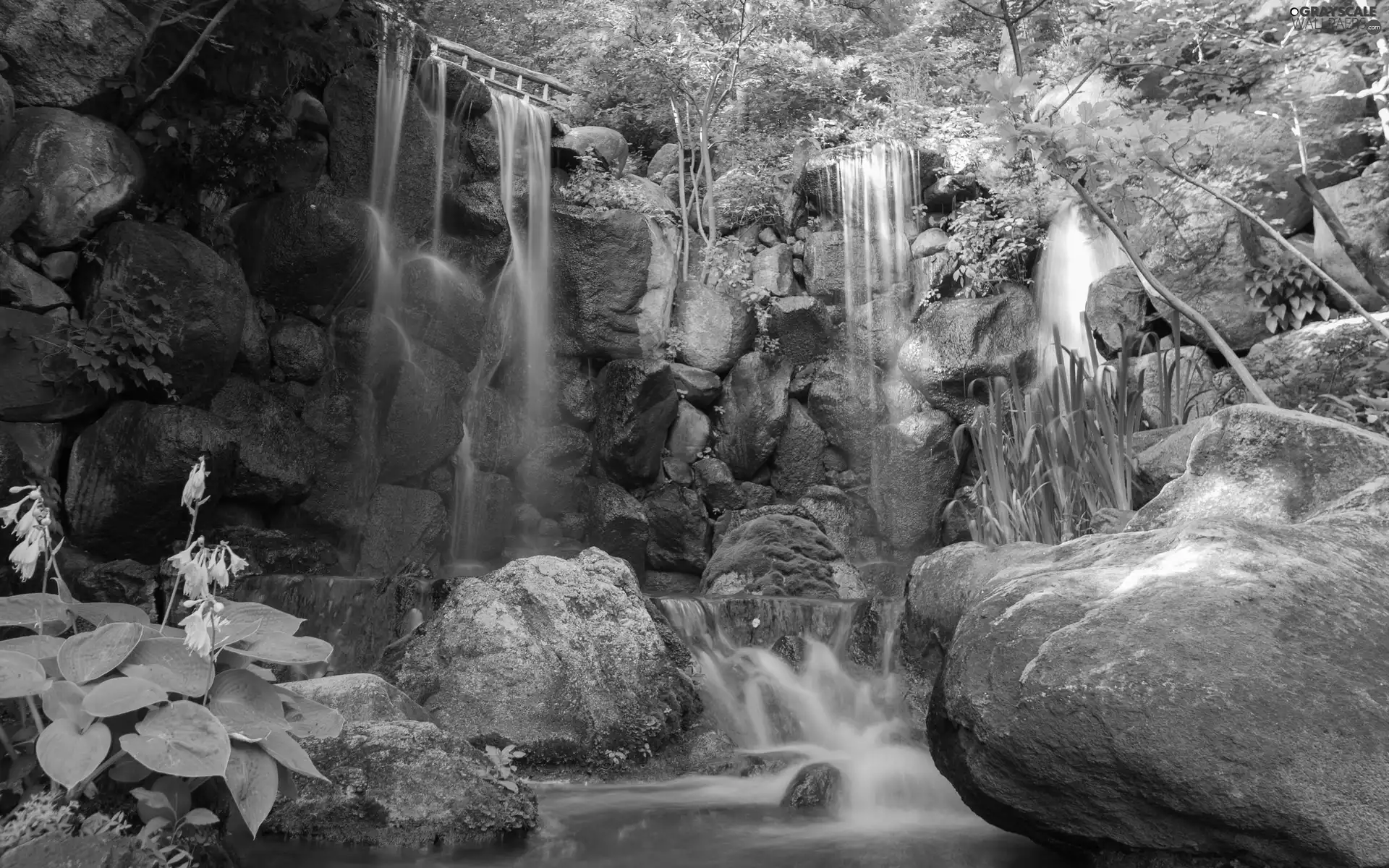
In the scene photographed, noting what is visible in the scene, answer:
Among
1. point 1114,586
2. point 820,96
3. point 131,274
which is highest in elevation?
point 820,96

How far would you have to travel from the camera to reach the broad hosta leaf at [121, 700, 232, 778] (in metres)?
2.12

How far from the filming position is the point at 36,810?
2.17m

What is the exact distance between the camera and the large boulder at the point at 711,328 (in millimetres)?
12078

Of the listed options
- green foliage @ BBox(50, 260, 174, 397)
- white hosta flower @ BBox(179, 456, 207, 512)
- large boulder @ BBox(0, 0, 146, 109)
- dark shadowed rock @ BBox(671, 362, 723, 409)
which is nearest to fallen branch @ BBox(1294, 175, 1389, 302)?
white hosta flower @ BBox(179, 456, 207, 512)

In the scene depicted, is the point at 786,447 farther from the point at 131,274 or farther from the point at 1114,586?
the point at 1114,586

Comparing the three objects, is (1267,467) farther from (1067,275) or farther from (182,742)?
(1067,275)

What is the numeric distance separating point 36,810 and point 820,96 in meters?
13.3

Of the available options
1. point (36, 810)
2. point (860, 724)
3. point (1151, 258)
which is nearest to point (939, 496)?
point (1151, 258)

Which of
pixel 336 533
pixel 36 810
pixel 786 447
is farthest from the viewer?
pixel 786 447

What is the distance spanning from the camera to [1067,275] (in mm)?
11000

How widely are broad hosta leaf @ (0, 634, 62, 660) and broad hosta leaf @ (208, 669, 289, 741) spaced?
38 cm

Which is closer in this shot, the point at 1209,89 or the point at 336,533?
the point at 1209,89

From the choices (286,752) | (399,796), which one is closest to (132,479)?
(399,796)

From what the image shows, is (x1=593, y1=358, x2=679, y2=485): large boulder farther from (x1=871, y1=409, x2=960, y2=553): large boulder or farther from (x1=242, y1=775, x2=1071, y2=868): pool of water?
(x1=242, y1=775, x2=1071, y2=868): pool of water
